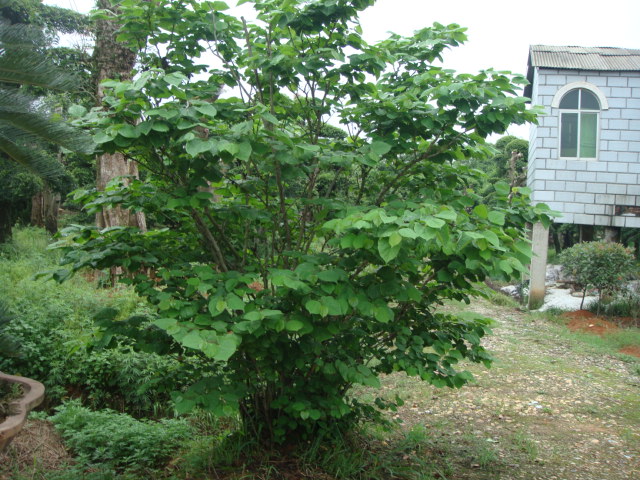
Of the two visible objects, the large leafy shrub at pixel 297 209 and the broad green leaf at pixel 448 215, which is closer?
the broad green leaf at pixel 448 215

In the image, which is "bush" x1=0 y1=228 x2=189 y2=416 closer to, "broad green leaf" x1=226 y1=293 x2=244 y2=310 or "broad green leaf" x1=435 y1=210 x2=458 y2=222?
"broad green leaf" x1=226 y1=293 x2=244 y2=310

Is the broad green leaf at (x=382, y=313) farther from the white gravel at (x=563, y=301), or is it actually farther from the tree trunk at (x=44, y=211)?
the tree trunk at (x=44, y=211)

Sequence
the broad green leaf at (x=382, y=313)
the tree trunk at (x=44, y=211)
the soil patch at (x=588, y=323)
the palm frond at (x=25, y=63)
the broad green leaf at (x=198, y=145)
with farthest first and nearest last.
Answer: the tree trunk at (x=44, y=211)
the soil patch at (x=588, y=323)
the palm frond at (x=25, y=63)
the broad green leaf at (x=382, y=313)
the broad green leaf at (x=198, y=145)

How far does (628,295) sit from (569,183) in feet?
8.90

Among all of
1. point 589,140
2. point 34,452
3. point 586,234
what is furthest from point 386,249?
point 586,234

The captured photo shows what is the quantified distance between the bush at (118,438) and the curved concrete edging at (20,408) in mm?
656

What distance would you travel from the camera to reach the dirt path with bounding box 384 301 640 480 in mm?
4336

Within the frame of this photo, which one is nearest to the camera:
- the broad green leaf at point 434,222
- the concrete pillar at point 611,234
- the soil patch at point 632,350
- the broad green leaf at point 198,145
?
the broad green leaf at point 434,222

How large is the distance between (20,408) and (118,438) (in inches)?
39.7

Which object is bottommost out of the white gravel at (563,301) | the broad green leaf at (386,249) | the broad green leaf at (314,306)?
the white gravel at (563,301)

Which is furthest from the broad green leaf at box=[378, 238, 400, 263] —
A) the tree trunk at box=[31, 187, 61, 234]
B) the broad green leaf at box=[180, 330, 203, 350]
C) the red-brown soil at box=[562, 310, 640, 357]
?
the tree trunk at box=[31, 187, 61, 234]

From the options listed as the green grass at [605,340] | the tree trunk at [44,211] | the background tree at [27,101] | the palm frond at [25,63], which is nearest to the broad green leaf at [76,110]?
the background tree at [27,101]

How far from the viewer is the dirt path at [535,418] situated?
4.34m

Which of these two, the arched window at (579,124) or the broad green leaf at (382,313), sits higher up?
the arched window at (579,124)
